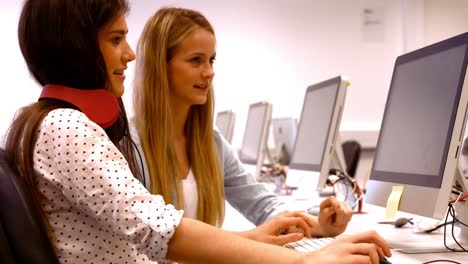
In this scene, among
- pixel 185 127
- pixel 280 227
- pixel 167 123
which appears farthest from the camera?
pixel 185 127

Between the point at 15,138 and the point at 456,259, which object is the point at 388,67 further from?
the point at 15,138

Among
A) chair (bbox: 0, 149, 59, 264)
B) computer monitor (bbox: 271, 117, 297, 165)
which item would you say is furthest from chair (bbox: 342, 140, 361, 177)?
chair (bbox: 0, 149, 59, 264)

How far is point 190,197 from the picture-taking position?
147 cm

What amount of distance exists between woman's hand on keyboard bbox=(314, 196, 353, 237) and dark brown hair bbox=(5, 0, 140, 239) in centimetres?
67

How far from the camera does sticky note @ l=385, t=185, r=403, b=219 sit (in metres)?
1.19

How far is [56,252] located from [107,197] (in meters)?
0.16

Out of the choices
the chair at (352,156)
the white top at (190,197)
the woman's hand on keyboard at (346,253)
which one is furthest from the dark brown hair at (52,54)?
the chair at (352,156)

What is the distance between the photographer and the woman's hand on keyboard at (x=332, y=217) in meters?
1.25

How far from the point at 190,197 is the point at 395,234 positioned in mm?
580

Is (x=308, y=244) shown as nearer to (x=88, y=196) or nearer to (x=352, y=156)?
(x=88, y=196)

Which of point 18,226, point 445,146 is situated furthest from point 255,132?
point 18,226

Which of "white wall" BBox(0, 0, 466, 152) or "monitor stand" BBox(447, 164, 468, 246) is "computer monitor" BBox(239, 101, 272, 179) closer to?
"white wall" BBox(0, 0, 466, 152)

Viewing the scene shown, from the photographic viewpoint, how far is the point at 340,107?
5.87ft

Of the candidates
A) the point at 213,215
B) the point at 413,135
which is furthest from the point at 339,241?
the point at 213,215
